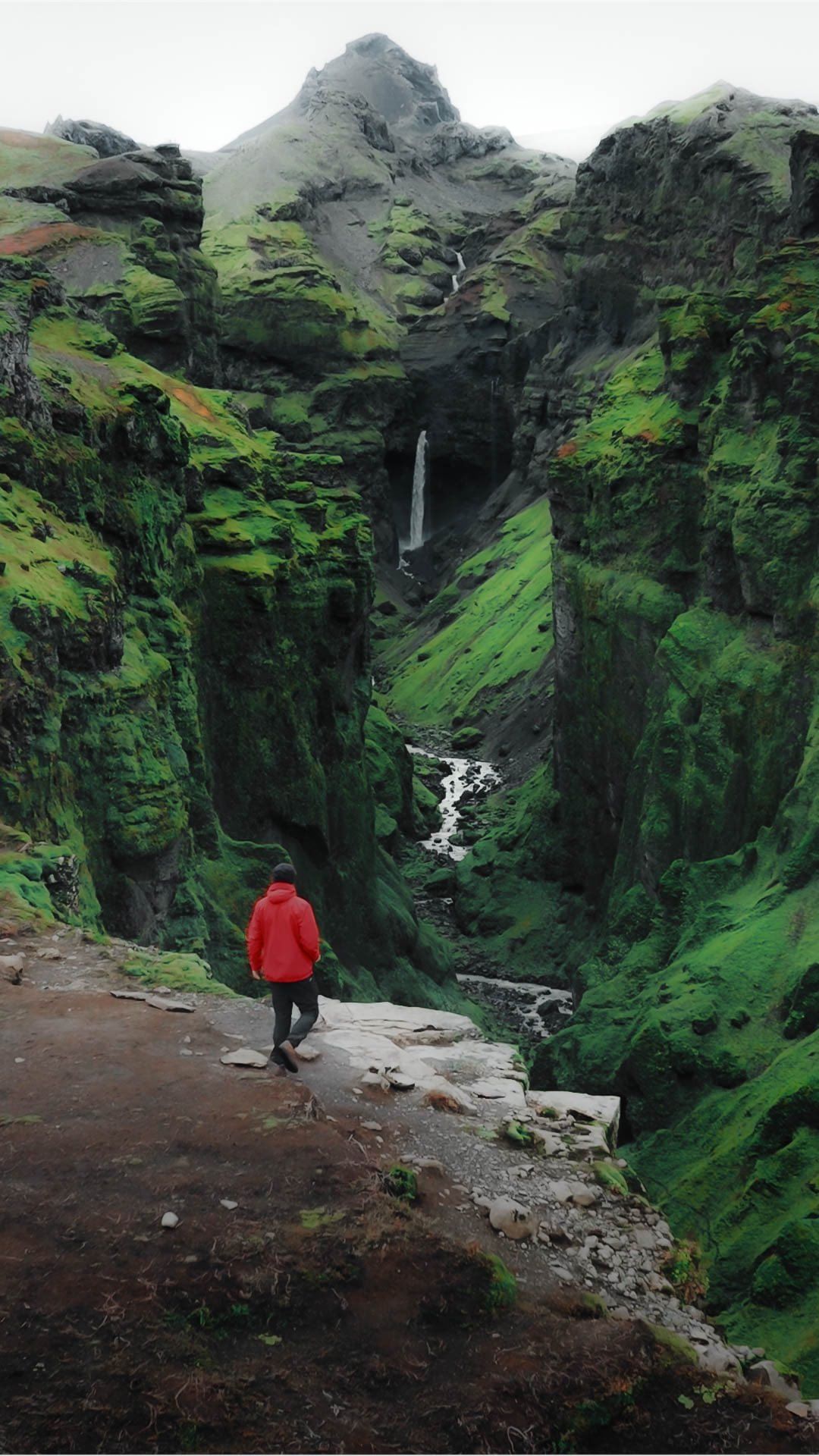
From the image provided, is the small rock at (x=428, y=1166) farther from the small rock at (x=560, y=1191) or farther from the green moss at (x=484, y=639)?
the green moss at (x=484, y=639)

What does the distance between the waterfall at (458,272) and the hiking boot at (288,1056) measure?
409ft

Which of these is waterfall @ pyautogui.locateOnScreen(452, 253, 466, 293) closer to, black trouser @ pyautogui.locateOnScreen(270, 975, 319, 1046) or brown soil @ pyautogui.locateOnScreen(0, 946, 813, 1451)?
black trouser @ pyautogui.locateOnScreen(270, 975, 319, 1046)

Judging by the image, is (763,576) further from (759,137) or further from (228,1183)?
(759,137)

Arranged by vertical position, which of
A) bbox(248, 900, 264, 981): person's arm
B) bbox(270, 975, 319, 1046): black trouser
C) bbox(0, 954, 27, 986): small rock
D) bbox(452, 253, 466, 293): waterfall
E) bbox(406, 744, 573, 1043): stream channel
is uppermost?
bbox(452, 253, 466, 293): waterfall

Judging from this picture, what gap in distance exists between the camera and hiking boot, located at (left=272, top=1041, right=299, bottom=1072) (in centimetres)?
1151

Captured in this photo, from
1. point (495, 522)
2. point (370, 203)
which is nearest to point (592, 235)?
point (495, 522)

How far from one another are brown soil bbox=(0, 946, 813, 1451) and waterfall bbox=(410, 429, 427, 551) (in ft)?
326

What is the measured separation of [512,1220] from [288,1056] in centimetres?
288

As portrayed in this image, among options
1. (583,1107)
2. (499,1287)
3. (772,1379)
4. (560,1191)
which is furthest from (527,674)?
(499,1287)

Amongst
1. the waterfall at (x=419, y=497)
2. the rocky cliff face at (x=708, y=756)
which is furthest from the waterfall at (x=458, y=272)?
the rocky cliff face at (x=708, y=756)

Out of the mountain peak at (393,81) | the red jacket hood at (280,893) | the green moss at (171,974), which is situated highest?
the mountain peak at (393,81)

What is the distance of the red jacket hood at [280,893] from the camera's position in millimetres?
11367

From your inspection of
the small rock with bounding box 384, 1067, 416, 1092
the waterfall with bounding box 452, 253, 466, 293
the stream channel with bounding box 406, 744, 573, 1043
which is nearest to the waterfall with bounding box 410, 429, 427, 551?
the waterfall with bounding box 452, 253, 466, 293

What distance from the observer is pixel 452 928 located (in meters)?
48.9
